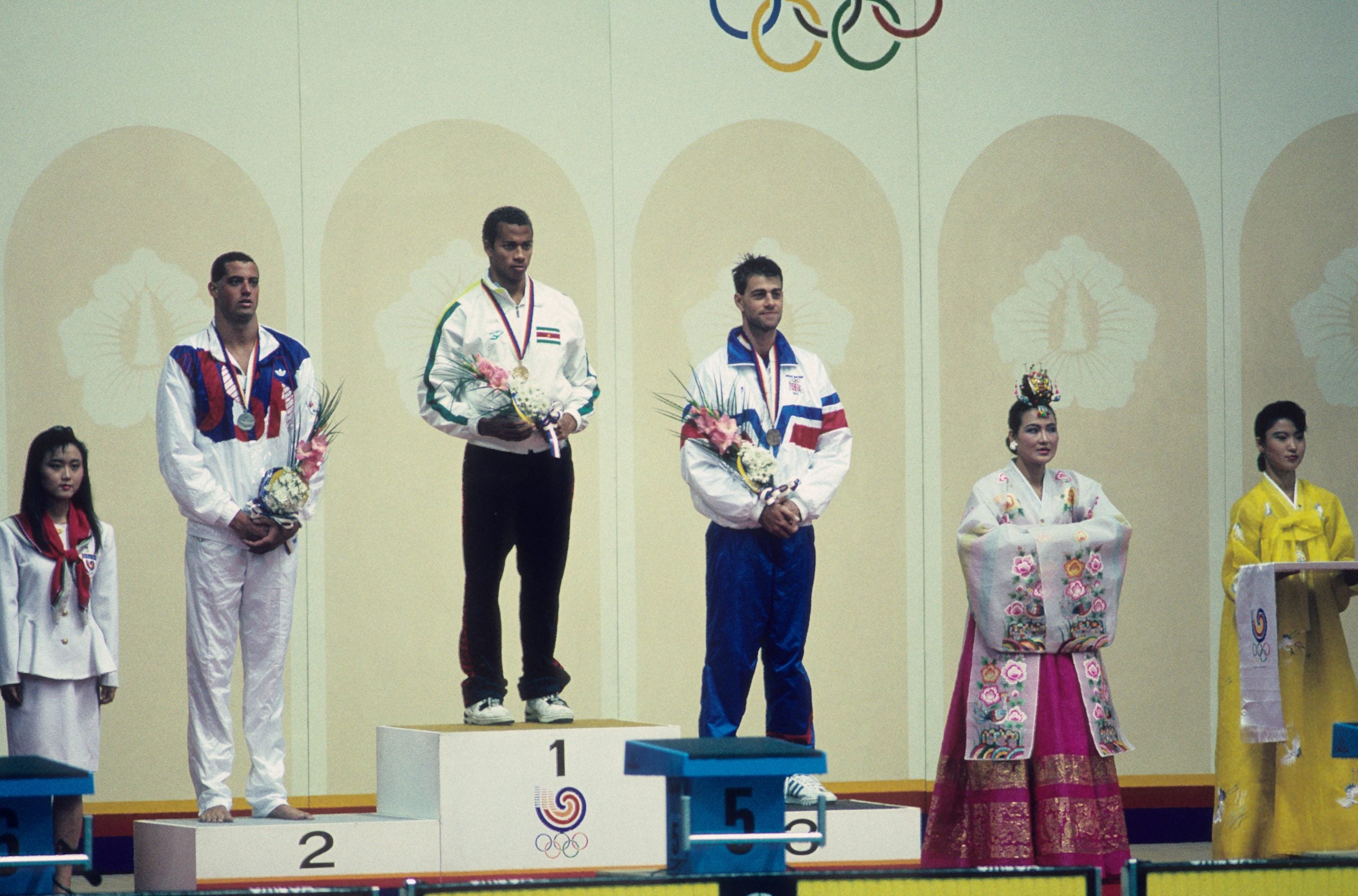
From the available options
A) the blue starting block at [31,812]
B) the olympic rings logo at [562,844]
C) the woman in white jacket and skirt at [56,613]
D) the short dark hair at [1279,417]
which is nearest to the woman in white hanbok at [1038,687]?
the short dark hair at [1279,417]

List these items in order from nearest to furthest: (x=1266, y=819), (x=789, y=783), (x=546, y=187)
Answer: (x=789, y=783) → (x=1266, y=819) → (x=546, y=187)

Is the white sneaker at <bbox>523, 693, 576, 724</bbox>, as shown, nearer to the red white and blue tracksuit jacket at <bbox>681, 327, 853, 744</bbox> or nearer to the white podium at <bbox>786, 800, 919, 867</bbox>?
the red white and blue tracksuit jacket at <bbox>681, 327, 853, 744</bbox>

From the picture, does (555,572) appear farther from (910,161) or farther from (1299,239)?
(1299,239)

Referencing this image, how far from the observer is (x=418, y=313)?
668 cm

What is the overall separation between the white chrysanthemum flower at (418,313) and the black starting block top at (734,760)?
12.0 ft

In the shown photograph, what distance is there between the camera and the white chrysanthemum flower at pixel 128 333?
642cm

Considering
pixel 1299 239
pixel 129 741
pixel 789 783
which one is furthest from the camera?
pixel 1299 239

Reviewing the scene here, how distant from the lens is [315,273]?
6594 mm

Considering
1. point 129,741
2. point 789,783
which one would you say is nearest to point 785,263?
point 789,783

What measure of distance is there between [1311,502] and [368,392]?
3652 millimetres

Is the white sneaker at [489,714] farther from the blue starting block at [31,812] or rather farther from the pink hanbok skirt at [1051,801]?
the blue starting block at [31,812]

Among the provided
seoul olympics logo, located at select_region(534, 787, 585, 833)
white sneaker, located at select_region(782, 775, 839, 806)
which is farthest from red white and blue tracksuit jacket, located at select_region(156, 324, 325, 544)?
white sneaker, located at select_region(782, 775, 839, 806)

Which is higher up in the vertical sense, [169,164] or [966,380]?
[169,164]

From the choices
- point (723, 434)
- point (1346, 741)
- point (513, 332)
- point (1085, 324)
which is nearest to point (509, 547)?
point (513, 332)
